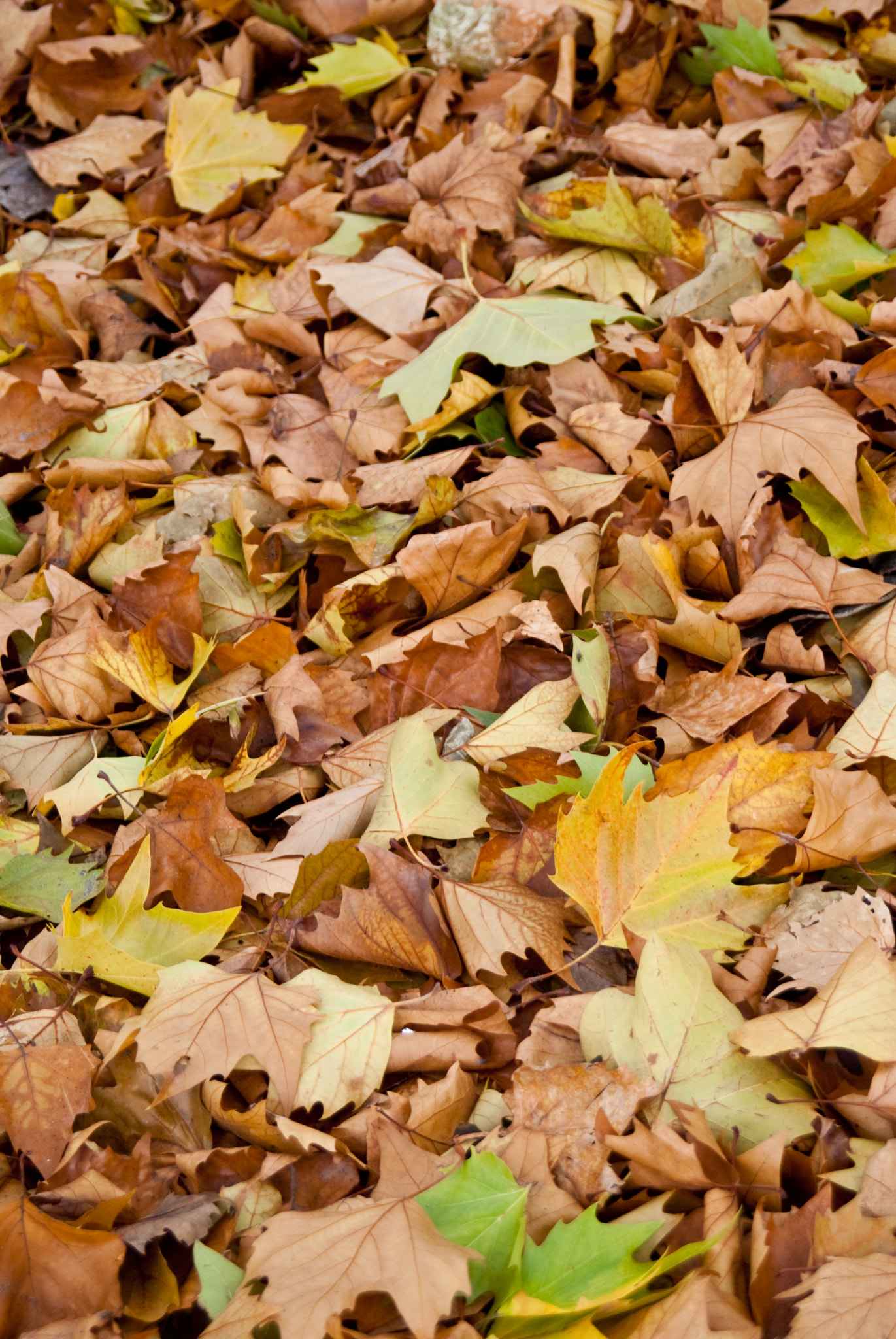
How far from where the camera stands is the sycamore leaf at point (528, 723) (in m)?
1.47

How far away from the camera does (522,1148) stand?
114 cm

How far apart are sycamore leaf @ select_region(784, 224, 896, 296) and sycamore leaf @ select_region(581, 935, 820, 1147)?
4.42 ft

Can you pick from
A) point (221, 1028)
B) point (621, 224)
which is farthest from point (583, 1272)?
point (621, 224)

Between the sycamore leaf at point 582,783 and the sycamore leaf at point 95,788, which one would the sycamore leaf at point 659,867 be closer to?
the sycamore leaf at point 582,783

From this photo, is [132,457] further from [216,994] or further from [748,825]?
[748,825]

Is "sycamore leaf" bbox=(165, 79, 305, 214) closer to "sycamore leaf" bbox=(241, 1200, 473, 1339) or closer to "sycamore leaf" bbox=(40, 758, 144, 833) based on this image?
"sycamore leaf" bbox=(40, 758, 144, 833)

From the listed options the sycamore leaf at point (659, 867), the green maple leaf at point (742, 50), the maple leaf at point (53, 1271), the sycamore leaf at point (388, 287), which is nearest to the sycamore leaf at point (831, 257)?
the green maple leaf at point (742, 50)

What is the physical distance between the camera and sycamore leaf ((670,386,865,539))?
155cm

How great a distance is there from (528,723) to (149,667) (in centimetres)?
67

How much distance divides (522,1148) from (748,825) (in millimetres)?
525

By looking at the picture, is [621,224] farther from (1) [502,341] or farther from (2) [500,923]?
(2) [500,923]

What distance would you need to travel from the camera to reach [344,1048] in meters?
1.25

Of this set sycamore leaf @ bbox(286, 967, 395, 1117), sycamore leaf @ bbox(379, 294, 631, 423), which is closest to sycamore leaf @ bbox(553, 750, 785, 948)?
sycamore leaf @ bbox(286, 967, 395, 1117)

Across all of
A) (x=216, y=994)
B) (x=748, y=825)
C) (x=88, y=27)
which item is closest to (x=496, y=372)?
(x=748, y=825)
